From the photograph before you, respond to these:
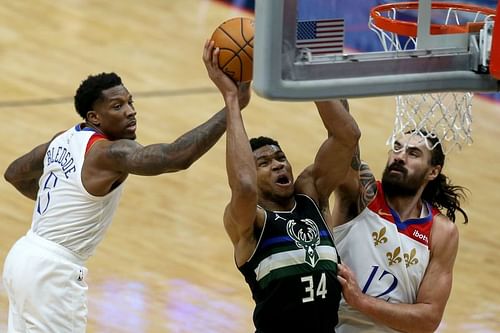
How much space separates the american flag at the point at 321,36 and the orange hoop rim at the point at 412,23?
1.55 feet

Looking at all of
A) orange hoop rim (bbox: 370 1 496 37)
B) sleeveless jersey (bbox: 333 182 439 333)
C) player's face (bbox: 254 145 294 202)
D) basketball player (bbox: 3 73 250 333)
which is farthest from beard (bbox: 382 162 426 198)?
basketball player (bbox: 3 73 250 333)

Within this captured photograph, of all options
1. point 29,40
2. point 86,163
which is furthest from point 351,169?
point 29,40

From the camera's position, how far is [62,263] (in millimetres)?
5484

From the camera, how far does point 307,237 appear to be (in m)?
5.08

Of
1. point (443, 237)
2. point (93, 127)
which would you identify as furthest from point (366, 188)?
point (93, 127)

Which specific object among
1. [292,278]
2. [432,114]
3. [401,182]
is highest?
[432,114]

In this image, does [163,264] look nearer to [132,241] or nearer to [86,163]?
[132,241]

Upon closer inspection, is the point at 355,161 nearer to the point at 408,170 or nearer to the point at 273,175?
the point at 408,170

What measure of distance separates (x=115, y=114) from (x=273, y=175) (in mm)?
826

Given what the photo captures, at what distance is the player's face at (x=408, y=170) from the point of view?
5430mm

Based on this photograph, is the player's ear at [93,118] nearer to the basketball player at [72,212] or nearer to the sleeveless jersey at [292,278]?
the basketball player at [72,212]

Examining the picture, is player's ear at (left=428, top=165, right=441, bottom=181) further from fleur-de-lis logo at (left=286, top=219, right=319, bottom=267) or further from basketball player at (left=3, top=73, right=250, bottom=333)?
basketball player at (left=3, top=73, right=250, bottom=333)

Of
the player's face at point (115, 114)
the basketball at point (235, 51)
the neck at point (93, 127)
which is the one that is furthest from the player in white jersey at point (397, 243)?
the neck at point (93, 127)

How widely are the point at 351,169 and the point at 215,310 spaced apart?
218 cm
